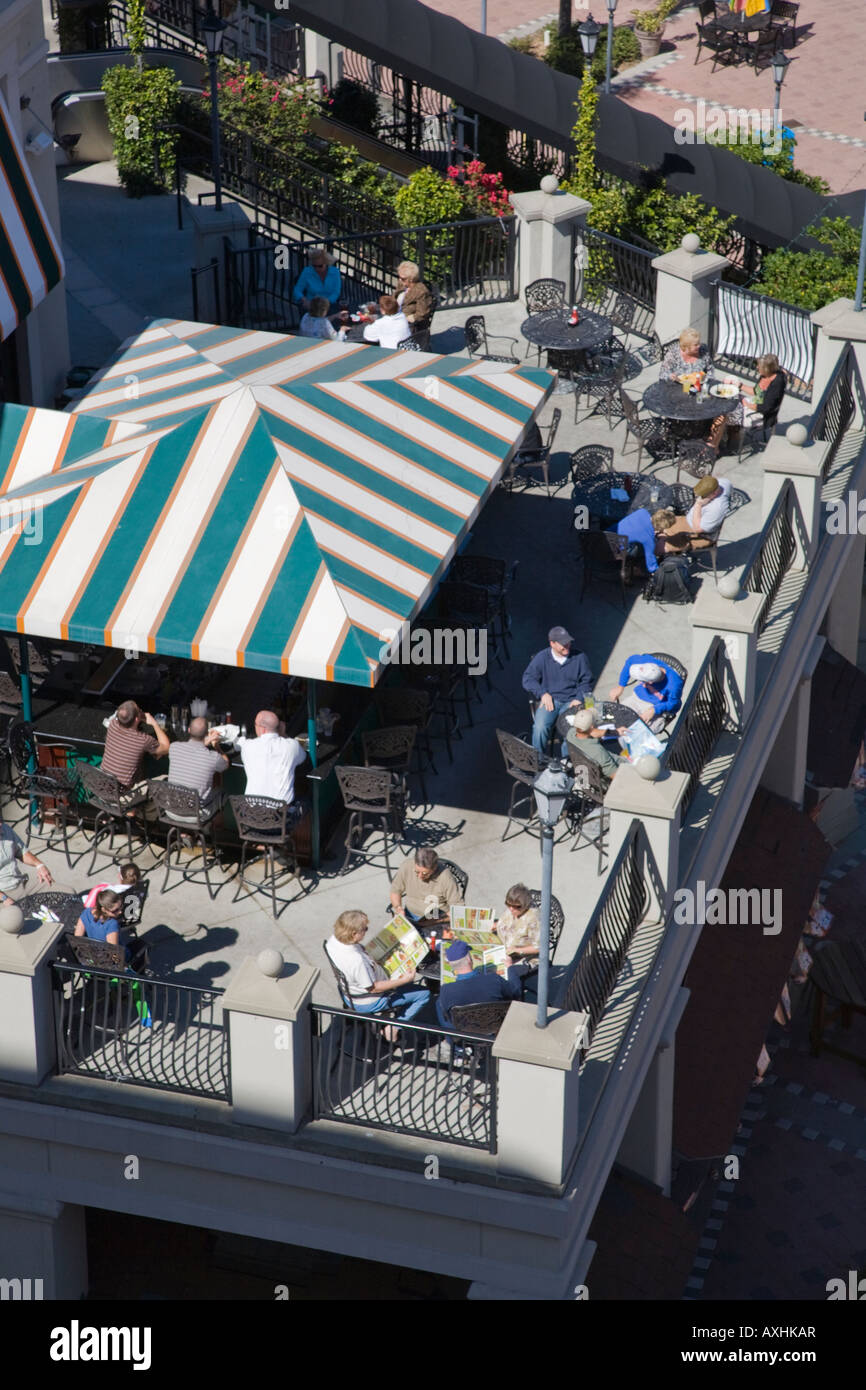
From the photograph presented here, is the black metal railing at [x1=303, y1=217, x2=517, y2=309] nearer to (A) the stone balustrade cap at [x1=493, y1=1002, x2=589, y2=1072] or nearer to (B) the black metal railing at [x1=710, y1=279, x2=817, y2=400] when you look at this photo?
(B) the black metal railing at [x1=710, y1=279, x2=817, y2=400]

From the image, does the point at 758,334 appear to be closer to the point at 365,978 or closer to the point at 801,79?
the point at 365,978

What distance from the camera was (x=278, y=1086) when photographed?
13.1 meters

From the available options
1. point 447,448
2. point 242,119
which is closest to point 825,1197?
point 447,448

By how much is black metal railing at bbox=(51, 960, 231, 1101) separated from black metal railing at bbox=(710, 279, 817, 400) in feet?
39.2

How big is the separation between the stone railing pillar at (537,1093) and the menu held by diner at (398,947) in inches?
63.8

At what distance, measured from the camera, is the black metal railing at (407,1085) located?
1293cm

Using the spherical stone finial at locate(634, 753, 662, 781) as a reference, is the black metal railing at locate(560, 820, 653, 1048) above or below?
below

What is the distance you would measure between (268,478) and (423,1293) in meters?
6.45

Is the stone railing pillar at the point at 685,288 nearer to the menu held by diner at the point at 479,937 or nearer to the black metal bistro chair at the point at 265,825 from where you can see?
the black metal bistro chair at the point at 265,825

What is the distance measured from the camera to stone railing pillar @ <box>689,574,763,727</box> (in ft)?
53.2

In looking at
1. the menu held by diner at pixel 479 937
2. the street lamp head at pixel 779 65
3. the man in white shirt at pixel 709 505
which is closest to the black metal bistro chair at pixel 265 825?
the menu held by diner at pixel 479 937

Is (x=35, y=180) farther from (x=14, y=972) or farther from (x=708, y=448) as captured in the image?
(x=14, y=972)

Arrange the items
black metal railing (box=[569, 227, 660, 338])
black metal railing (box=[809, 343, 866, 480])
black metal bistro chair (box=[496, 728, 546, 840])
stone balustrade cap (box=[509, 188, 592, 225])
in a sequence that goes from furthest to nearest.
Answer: black metal railing (box=[569, 227, 660, 338]) < stone balustrade cap (box=[509, 188, 592, 225]) < black metal railing (box=[809, 343, 866, 480]) < black metal bistro chair (box=[496, 728, 546, 840])

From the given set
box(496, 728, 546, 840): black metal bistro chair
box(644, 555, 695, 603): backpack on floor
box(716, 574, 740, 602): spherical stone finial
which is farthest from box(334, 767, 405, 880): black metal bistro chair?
box(644, 555, 695, 603): backpack on floor
